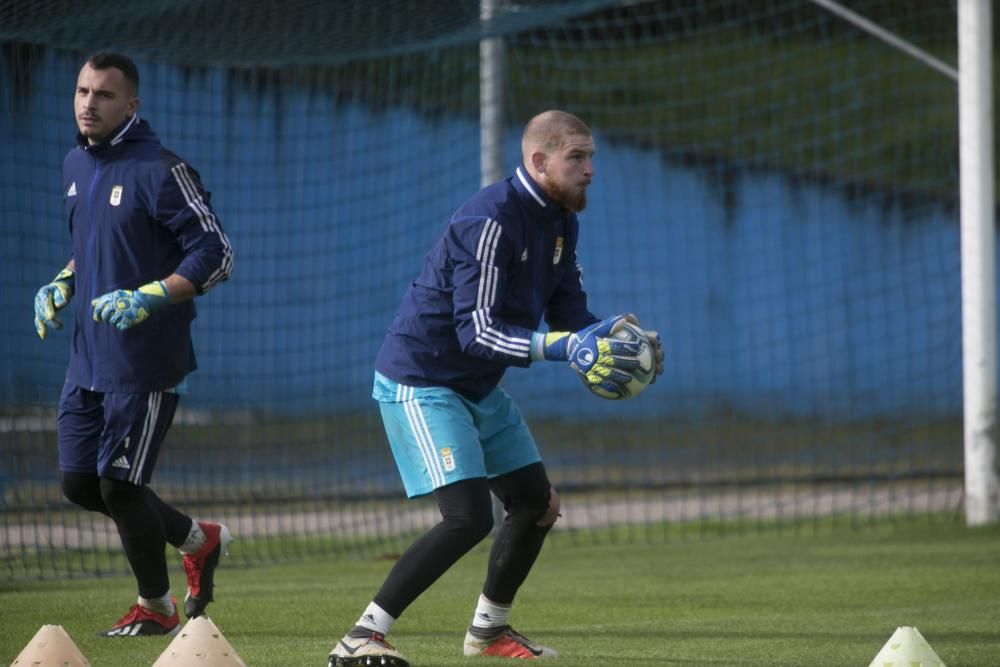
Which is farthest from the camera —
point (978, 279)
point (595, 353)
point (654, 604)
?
point (978, 279)

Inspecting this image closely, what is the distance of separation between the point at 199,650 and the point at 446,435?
1163mm

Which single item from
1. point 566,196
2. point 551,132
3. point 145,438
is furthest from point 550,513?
point 145,438

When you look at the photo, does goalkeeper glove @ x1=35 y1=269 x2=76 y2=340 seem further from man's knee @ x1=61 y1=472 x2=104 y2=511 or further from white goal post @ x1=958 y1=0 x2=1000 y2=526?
white goal post @ x1=958 y1=0 x2=1000 y2=526

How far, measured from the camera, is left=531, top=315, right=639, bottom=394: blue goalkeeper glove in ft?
14.5

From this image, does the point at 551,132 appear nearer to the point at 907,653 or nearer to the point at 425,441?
the point at 425,441

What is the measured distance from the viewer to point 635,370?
4.48m

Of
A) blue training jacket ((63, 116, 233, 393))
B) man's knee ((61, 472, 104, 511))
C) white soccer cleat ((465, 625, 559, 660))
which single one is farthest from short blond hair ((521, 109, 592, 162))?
man's knee ((61, 472, 104, 511))

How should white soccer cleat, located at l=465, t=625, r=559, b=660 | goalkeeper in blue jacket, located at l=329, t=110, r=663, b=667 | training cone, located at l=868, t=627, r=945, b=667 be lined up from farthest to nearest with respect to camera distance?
white soccer cleat, located at l=465, t=625, r=559, b=660 < goalkeeper in blue jacket, located at l=329, t=110, r=663, b=667 < training cone, located at l=868, t=627, r=945, b=667

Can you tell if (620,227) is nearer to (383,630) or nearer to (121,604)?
(121,604)

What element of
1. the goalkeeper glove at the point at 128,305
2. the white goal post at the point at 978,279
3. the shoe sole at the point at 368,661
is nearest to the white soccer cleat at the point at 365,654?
the shoe sole at the point at 368,661

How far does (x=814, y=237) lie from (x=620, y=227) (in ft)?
6.64

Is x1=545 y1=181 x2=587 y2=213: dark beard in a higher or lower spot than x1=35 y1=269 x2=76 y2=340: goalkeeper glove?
higher

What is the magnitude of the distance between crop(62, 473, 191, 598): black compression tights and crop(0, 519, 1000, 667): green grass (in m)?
0.25

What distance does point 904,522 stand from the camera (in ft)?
30.7
